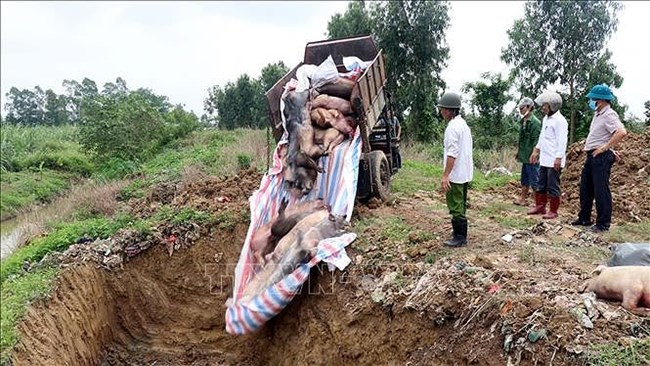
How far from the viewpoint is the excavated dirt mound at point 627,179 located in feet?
23.0

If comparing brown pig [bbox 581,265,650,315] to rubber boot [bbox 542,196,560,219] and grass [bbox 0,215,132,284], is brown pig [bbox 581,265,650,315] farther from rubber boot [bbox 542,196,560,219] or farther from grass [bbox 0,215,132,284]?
grass [bbox 0,215,132,284]

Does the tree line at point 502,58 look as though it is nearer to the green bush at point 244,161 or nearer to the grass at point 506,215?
the green bush at point 244,161

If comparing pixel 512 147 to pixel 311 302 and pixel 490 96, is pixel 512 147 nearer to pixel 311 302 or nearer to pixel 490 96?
pixel 490 96

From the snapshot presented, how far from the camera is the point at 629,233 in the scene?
5.83 metres

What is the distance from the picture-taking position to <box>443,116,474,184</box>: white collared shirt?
5.30 metres

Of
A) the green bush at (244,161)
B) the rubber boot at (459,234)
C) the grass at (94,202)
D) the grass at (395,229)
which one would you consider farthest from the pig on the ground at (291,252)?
the green bush at (244,161)

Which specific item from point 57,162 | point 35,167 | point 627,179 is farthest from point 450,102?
point 35,167

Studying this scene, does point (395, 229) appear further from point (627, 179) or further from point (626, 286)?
point (627, 179)

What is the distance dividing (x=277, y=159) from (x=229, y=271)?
1516mm

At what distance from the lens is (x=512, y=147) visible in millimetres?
15188

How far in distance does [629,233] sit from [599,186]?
691 mm

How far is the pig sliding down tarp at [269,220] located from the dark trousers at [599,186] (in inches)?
99.1

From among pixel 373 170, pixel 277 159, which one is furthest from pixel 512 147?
pixel 277 159

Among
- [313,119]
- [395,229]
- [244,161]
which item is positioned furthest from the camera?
[244,161]
